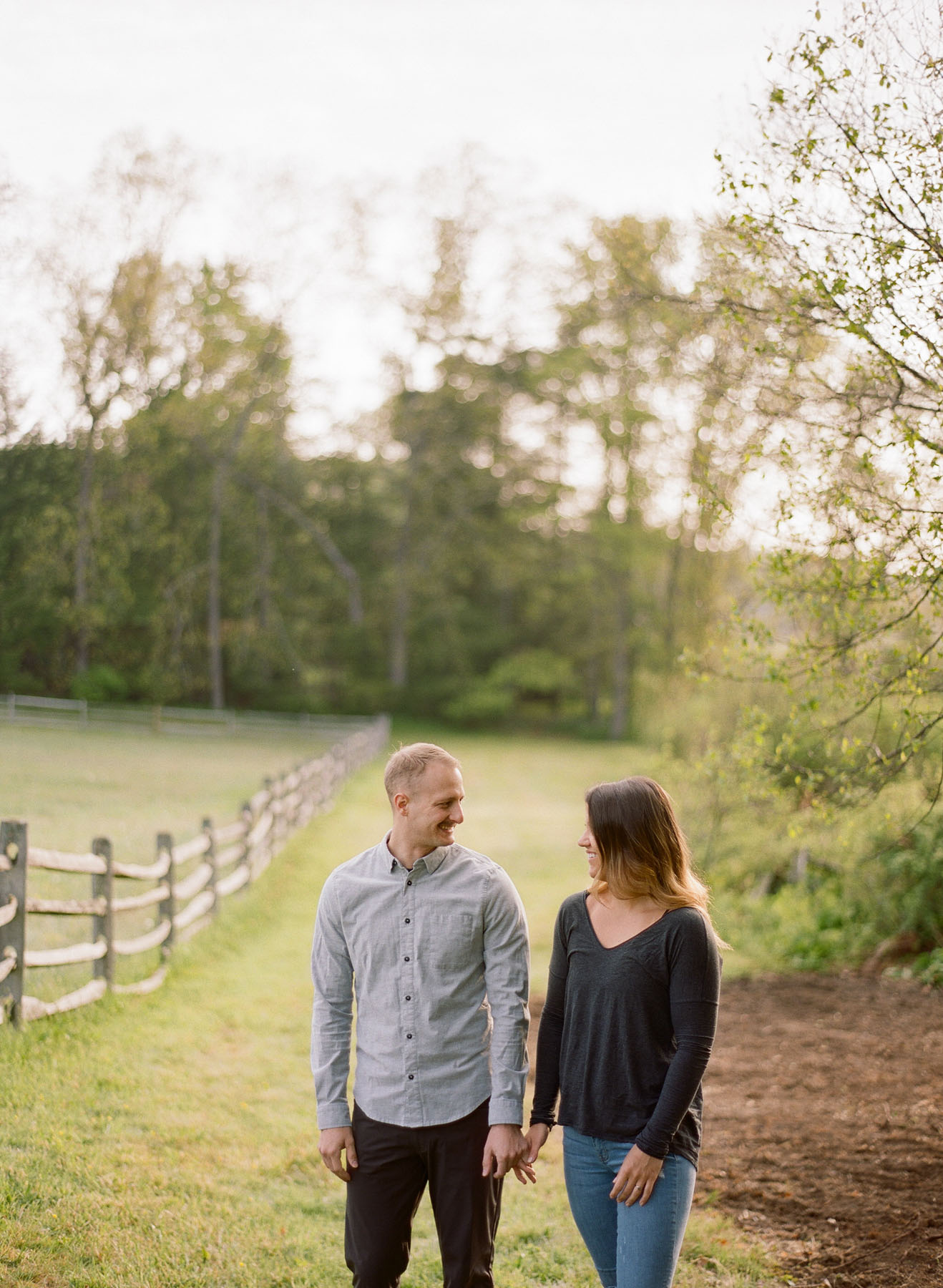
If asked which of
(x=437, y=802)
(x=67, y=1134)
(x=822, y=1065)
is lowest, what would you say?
(x=822, y=1065)

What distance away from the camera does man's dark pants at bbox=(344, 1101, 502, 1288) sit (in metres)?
2.51

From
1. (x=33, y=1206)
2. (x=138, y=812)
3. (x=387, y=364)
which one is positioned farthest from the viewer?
(x=387, y=364)

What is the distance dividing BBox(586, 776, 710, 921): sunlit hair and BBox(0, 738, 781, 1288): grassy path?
6.77 ft

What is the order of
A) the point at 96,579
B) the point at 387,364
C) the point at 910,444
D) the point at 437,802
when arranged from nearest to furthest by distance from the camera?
the point at 437,802, the point at 910,444, the point at 96,579, the point at 387,364

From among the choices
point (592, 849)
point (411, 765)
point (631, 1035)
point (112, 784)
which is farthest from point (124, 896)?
point (631, 1035)

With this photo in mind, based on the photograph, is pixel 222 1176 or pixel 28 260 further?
pixel 28 260

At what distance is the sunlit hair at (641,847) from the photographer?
2.41 meters

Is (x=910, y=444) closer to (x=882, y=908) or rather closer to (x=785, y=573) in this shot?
(x=785, y=573)

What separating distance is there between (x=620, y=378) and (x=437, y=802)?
1347 inches

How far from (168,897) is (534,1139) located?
17.3ft

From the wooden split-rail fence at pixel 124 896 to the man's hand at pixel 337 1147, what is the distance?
2847 mm

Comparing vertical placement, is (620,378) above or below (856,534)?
above

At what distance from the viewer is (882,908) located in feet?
27.8

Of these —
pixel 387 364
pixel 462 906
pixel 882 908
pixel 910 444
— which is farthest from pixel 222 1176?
pixel 387 364
